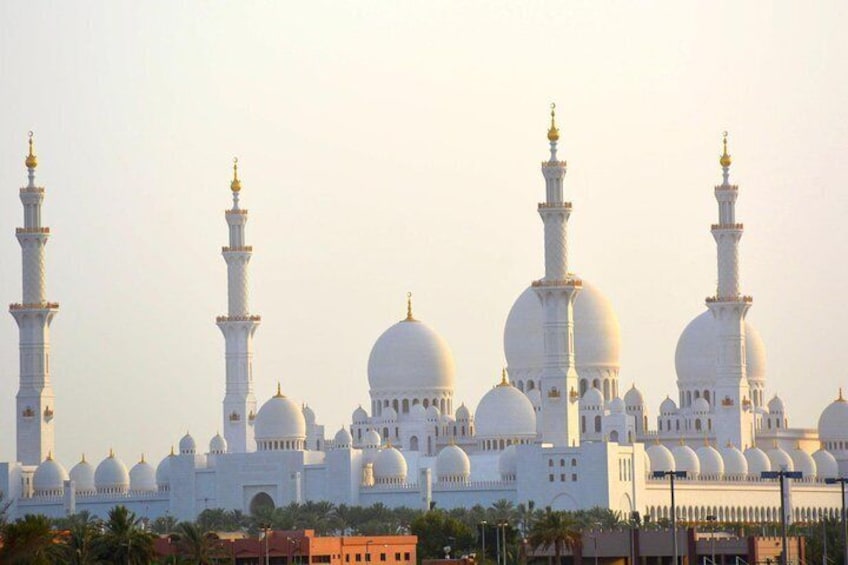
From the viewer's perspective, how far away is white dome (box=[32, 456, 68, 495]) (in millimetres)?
107750

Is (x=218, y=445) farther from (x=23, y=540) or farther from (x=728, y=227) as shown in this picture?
(x=23, y=540)

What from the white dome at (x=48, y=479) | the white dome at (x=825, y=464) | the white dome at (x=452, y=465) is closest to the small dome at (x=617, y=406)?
the white dome at (x=452, y=465)

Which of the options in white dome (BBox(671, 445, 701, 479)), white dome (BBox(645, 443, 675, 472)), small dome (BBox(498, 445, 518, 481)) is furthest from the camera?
white dome (BBox(671, 445, 701, 479))

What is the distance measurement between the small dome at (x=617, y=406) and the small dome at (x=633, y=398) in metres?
6.53

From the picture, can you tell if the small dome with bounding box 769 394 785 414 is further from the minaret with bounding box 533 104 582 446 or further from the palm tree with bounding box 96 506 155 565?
the palm tree with bounding box 96 506 155 565

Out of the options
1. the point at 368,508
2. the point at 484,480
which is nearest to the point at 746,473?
the point at 484,480

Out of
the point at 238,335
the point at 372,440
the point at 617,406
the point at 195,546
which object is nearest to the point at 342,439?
the point at 372,440

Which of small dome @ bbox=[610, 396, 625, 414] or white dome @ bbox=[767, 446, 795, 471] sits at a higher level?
small dome @ bbox=[610, 396, 625, 414]

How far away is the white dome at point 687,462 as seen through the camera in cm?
10400

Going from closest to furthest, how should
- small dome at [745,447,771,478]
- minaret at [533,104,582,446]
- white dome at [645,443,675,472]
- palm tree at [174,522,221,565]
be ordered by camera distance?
palm tree at [174,522,221,565] < minaret at [533,104,582,446] < white dome at [645,443,675,472] < small dome at [745,447,771,478]

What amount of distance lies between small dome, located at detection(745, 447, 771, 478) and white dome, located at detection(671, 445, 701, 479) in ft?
12.1

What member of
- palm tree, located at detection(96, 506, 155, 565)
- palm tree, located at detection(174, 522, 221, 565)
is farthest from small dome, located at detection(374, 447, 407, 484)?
palm tree, located at detection(96, 506, 155, 565)

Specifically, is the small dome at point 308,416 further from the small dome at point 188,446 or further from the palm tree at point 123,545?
the palm tree at point 123,545

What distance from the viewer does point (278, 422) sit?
4257 inches
